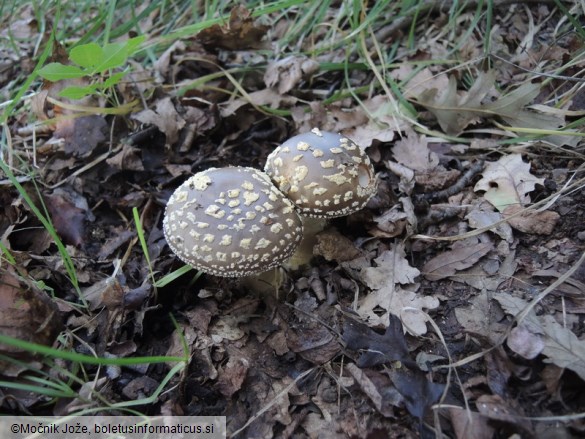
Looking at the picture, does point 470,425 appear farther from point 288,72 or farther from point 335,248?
point 288,72

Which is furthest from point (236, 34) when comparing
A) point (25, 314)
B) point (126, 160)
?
point (25, 314)

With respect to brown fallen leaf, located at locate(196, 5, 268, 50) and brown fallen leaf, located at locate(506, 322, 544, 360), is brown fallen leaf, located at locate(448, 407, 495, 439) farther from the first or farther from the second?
brown fallen leaf, located at locate(196, 5, 268, 50)

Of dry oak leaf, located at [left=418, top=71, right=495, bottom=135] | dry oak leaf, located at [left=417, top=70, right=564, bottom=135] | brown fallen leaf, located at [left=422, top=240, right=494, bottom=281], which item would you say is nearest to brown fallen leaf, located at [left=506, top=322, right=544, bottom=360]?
brown fallen leaf, located at [left=422, top=240, right=494, bottom=281]

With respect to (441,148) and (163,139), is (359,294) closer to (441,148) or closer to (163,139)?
(441,148)

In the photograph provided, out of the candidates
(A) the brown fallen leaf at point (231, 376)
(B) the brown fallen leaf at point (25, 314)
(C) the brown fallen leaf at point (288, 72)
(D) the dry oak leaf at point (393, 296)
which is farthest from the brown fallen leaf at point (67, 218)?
(D) the dry oak leaf at point (393, 296)

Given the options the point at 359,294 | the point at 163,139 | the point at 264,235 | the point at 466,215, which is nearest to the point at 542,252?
the point at 466,215

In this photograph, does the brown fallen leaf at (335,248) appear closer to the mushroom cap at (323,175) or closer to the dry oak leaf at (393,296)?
the dry oak leaf at (393,296)
